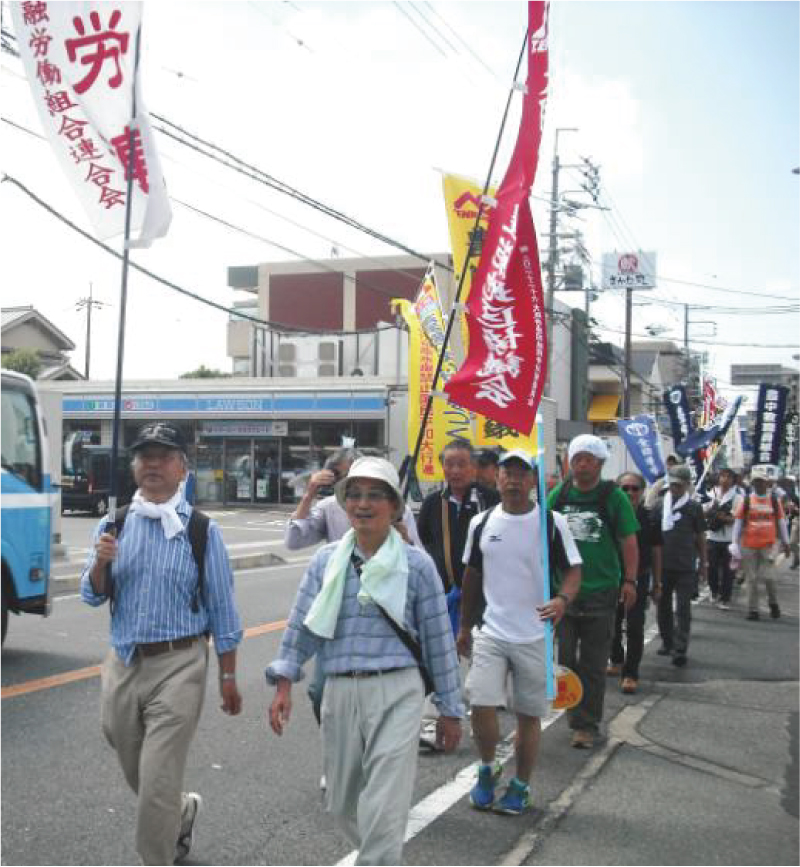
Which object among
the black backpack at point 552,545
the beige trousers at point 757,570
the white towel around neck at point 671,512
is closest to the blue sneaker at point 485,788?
the black backpack at point 552,545

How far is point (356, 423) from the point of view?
3231 cm

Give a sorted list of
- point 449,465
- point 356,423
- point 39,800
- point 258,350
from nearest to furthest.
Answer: point 39,800, point 449,465, point 356,423, point 258,350

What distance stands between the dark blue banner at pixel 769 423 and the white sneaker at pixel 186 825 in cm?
1791

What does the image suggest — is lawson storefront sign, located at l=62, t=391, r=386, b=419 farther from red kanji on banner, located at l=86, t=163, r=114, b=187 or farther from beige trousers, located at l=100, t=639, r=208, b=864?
beige trousers, located at l=100, t=639, r=208, b=864

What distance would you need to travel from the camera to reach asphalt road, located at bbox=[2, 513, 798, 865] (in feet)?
15.0

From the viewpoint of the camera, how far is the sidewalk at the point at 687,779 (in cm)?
468

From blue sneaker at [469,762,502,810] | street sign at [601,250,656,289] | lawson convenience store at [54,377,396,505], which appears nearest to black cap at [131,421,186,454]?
blue sneaker at [469,762,502,810]

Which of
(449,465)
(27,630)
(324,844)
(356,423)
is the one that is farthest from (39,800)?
(356,423)

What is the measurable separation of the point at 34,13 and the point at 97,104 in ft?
1.29

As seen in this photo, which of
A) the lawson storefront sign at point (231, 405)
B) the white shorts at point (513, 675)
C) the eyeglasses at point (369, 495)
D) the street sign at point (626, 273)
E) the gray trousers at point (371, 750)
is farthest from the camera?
the street sign at point (626, 273)

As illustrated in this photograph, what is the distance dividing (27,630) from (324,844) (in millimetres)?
6254

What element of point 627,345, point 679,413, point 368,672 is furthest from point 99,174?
point 627,345

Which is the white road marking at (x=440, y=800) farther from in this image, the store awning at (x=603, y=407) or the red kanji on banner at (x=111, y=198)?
the store awning at (x=603, y=407)

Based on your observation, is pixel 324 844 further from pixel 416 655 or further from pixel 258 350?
pixel 258 350
